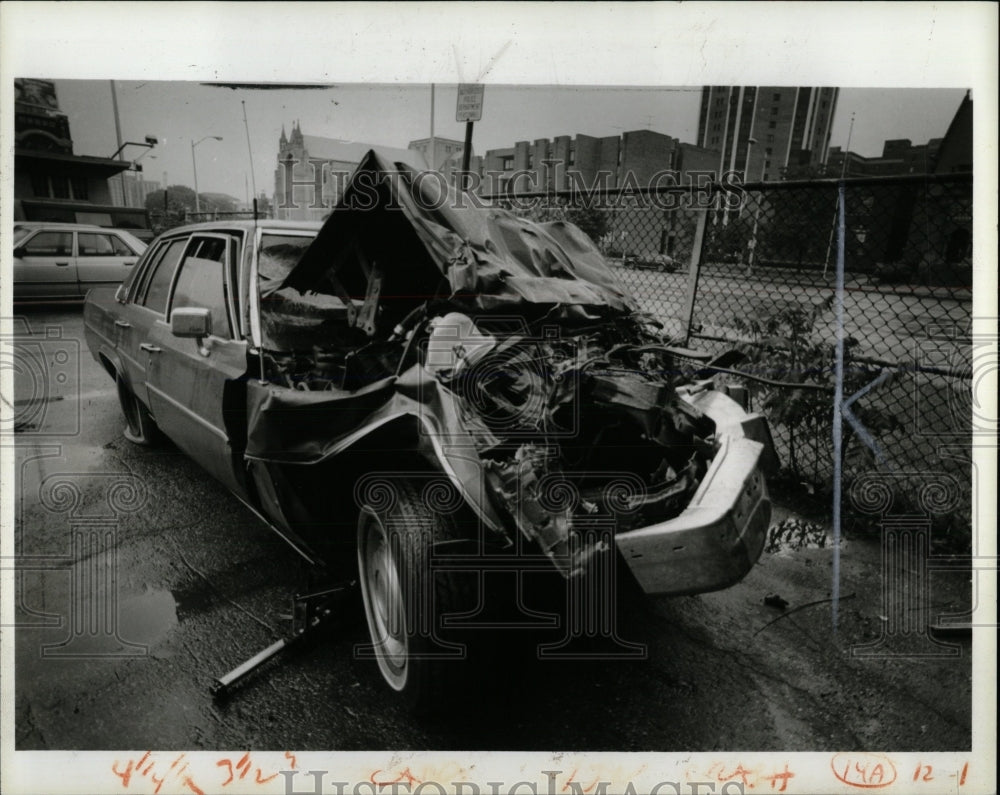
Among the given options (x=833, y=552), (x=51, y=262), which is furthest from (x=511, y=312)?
(x=51, y=262)

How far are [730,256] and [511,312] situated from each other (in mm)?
2125

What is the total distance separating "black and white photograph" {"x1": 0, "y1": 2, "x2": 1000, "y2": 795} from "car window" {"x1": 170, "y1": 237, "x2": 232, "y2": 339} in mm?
46

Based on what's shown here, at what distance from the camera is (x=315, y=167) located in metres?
2.71

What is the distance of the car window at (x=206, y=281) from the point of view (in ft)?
9.07

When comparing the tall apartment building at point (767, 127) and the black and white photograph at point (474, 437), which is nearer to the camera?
the black and white photograph at point (474, 437)

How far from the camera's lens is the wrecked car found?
70.3 inches

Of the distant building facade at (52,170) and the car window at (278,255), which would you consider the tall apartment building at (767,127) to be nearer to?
the car window at (278,255)

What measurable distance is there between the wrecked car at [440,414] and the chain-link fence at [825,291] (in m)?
0.95

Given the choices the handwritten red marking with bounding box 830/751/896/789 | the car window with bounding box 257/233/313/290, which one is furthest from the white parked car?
the handwritten red marking with bounding box 830/751/896/789

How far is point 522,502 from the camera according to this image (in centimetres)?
176

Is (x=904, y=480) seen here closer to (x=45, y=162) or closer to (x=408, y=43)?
(x=408, y=43)

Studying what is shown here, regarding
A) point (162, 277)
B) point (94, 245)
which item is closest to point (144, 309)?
point (162, 277)

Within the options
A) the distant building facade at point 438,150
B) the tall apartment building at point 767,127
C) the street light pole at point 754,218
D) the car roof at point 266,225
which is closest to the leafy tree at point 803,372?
the street light pole at point 754,218

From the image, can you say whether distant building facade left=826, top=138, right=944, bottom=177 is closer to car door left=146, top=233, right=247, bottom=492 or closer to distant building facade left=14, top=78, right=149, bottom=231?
car door left=146, top=233, right=247, bottom=492
